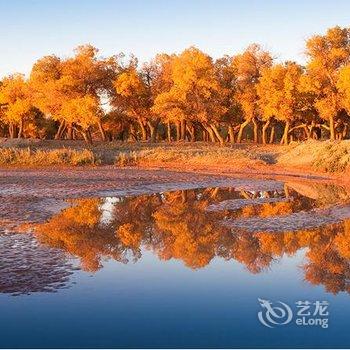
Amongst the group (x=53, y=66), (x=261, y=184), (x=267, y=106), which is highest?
(x=53, y=66)

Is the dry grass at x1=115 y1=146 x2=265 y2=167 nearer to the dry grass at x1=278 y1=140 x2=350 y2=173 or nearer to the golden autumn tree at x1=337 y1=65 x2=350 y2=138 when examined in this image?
the dry grass at x1=278 y1=140 x2=350 y2=173

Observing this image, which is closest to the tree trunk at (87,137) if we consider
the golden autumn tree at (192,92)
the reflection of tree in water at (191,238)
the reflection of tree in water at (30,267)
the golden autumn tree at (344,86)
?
the golden autumn tree at (192,92)

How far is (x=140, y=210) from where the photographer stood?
18531mm

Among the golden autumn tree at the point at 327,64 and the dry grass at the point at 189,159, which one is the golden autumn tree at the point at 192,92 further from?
the dry grass at the point at 189,159

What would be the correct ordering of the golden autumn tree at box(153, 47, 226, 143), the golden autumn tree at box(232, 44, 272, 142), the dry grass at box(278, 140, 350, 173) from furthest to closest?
the golden autumn tree at box(232, 44, 272, 142), the golden autumn tree at box(153, 47, 226, 143), the dry grass at box(278, 140, 350, 173)

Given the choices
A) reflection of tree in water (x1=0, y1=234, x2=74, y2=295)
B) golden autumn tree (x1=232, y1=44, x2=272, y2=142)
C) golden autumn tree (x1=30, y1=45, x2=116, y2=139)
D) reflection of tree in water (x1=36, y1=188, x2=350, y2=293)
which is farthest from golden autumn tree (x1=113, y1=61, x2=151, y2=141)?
reflection of tree in water (x1=0, y1=234, x2=74, y2=295)

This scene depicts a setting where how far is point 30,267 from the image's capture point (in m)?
10.9

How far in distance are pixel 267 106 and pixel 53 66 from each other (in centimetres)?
2400

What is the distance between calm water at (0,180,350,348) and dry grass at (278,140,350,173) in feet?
43.2

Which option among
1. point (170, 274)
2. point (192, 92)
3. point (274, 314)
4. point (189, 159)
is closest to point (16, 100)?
point (192, 92)

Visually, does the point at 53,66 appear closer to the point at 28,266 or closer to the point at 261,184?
the point at 261,184

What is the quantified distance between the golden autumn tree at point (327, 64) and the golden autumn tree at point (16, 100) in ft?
106

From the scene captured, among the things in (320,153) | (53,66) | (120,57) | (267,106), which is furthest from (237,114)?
(320,153)

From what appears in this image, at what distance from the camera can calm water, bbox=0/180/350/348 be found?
786cm
